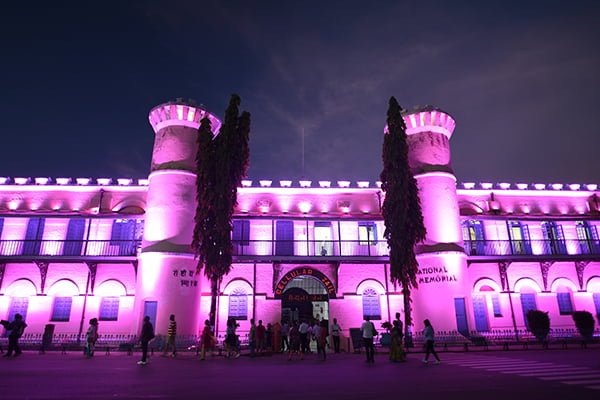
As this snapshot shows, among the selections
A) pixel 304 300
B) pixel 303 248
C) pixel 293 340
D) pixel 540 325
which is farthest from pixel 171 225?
pixel 540 325

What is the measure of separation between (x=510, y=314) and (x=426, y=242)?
24.1 ft

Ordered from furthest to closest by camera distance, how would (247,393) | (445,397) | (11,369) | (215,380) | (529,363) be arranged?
(529,363)
(11,369)
(215,380)
(247,393)
(445,397)

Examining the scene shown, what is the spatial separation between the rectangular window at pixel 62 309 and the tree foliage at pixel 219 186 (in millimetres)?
8457

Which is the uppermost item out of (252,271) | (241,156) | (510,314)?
(241,156)

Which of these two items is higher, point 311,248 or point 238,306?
point 311,248

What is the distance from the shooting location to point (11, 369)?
11.9m

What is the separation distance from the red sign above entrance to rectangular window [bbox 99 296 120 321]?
9398mm

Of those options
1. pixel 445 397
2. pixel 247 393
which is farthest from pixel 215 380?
pixel 445 397

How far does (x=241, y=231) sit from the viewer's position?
26.2 meters

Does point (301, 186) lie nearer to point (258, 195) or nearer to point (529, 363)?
point (258, 195)

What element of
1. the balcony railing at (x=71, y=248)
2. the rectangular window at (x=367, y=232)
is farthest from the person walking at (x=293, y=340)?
the balcony railing at (x=71, y=248)

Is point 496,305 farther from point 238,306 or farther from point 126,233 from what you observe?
point 126,233

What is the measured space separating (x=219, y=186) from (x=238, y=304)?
25.1 ft

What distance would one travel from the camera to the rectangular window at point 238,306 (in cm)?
2469
